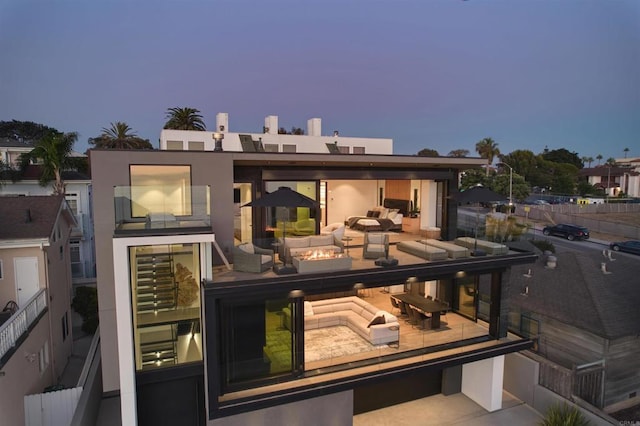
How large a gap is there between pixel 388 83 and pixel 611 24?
32.2 m

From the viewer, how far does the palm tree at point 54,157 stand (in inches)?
861

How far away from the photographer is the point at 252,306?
29.7 ft

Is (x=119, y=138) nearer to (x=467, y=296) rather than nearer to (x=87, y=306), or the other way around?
(x=87, y=306)

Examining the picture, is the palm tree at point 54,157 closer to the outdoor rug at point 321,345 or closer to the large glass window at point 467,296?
the outdoor rug at point 321,345

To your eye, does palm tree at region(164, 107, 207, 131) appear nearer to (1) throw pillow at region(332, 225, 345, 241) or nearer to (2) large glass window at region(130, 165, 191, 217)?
(2) large glass window at region(130, 165, 191, 217)

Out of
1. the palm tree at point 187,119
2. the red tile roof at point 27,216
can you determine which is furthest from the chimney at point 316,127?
the palm tree at point 187,119

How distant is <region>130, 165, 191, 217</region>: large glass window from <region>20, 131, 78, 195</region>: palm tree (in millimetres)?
15439

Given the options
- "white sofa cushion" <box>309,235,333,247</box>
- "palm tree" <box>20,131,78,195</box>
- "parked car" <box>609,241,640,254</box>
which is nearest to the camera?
"white sofa cushion" <box>309,235,333,247</box>

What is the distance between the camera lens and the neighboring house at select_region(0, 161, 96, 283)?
2284 centimetres

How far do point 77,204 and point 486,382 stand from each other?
2431 centimetres

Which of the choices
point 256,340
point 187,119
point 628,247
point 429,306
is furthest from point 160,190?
point 628,247

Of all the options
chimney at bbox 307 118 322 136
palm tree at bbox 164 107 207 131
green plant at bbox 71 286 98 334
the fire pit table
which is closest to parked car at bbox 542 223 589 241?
chimney at bbox 307 118 322 136

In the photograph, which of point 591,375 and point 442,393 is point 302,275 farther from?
point 591,375

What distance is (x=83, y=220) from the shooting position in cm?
2308
